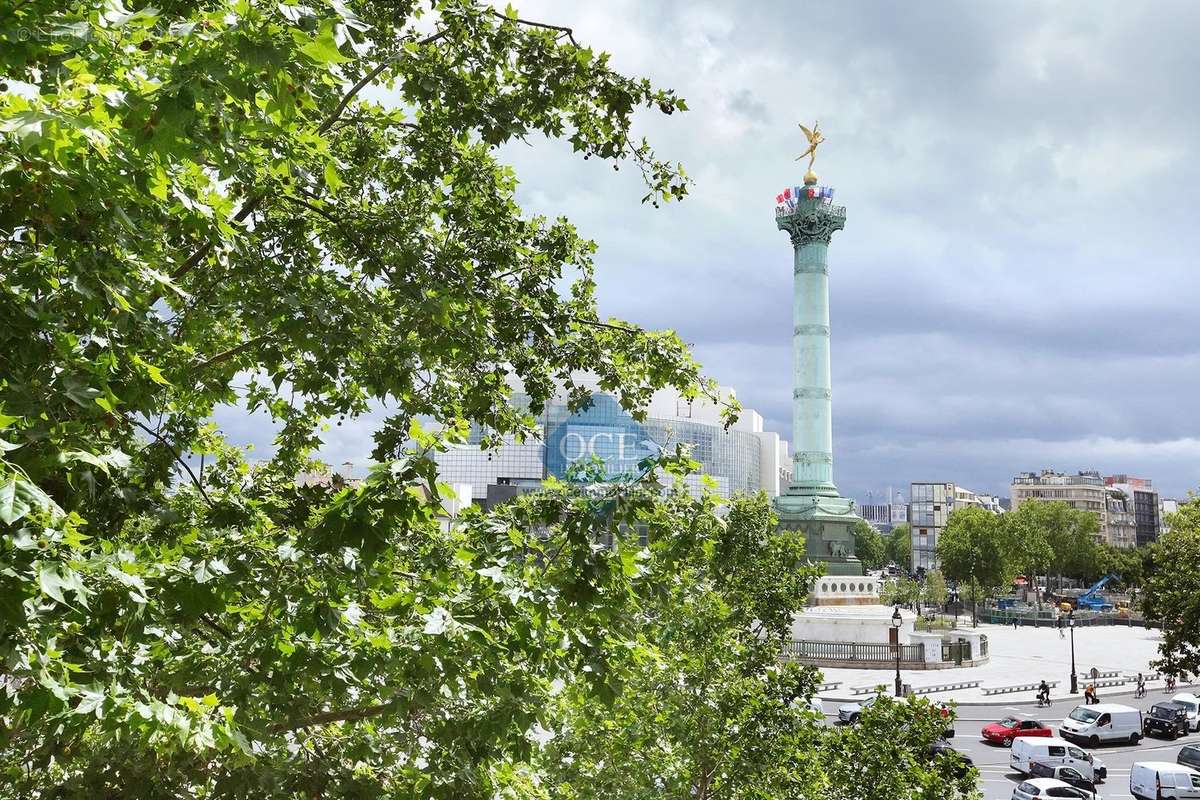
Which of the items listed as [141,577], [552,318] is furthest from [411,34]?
[141,577]

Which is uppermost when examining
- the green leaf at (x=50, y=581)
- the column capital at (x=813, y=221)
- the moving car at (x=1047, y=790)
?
the column capital at (x=813, y=221)

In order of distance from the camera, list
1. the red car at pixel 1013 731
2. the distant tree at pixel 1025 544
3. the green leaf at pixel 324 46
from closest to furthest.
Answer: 1. the green leaf at pixel 324 46
2. the red car at pixel 1013 731
3. the distant tree at pixel 1025 544

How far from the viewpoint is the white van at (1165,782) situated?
22.9 meters

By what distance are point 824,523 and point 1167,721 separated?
133 ft

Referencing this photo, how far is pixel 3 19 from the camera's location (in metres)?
3.36

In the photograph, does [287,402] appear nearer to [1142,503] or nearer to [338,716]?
[338,716]

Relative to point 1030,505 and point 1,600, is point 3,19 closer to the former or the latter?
point 1,600

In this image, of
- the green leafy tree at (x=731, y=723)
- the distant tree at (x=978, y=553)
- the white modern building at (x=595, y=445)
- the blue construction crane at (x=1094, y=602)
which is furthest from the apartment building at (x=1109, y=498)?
the green leafy tree at (x=731, y=723)

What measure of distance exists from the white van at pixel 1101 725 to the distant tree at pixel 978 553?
153 ft

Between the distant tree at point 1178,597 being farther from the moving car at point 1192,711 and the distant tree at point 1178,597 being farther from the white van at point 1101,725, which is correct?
the moving car at point 1192,711

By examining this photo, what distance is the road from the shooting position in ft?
85.4

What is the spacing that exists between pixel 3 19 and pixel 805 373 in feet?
250

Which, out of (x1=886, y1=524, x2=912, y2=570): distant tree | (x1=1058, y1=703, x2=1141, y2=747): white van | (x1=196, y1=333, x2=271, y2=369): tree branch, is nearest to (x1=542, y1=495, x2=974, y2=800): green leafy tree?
(x1=196, y1=333, x2=271, y2=369): tree branch

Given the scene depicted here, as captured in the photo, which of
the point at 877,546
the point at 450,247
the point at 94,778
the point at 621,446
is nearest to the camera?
the point at 94,778
